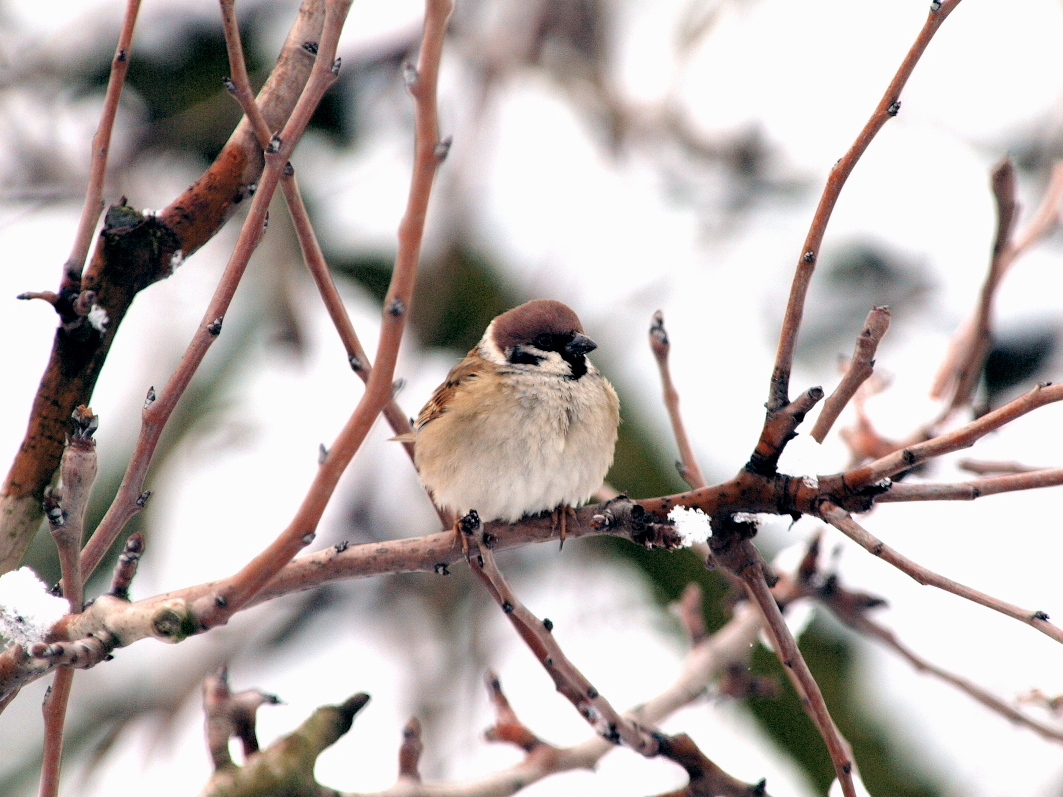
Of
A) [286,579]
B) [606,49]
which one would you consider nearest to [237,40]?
[286,579]

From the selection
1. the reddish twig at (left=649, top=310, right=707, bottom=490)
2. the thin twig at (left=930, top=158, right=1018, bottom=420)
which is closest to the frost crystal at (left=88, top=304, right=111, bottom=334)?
the reddish twig at (left=649, top=310, right=707, bottom=490)

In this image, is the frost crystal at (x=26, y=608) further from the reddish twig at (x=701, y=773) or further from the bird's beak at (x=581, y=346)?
the bird's beak at (x=581, y=346)

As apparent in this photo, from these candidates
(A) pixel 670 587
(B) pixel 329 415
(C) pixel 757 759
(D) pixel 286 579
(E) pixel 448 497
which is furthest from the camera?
(B) pixel 329 415

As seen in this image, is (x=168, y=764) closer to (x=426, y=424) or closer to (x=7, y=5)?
(x=426, y=424)

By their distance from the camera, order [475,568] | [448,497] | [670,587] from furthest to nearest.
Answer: [670,587] → [448,497] → [475,568]

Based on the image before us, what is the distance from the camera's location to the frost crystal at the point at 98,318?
1.76 metres

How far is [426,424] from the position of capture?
9.90 ft

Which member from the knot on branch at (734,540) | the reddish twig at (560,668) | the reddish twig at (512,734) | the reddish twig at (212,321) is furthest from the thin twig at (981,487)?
the reddish twig at (512,734)

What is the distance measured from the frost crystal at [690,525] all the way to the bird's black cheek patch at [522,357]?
1414 millimetres

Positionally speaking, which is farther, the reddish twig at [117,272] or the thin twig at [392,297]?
the reddish twig at [117,272]

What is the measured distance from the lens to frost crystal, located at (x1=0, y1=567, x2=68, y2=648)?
146 centimetres

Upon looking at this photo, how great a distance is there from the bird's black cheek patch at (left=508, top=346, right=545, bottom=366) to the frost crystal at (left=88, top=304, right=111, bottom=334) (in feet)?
4.88

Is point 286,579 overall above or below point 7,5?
below

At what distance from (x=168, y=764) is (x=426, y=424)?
2195 millimetres
